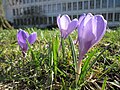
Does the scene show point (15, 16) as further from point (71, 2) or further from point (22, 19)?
point (71, 2)

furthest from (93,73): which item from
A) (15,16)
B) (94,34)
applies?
(15,16)

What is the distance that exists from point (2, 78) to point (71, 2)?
40771 mm

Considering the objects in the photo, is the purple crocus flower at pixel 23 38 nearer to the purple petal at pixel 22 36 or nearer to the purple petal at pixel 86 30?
the purple petal at pixel 22 36

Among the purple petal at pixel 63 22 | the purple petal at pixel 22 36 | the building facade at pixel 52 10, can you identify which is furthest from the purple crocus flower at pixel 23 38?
the building facade at pixel 52 10

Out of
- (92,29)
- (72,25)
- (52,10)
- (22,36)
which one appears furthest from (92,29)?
(52,10)

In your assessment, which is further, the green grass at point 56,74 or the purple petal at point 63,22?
the purple petal at point 63,22

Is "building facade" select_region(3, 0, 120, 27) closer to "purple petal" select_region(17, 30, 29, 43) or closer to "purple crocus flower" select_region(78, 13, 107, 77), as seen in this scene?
"purple petal" select_region(17, 30, 29, 43)

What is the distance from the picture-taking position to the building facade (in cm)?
3675

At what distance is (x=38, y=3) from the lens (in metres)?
44.8

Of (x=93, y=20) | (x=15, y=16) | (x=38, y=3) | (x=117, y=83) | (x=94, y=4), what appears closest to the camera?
(x=93, y=20)

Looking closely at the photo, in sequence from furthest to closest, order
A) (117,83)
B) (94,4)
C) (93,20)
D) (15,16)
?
1. (15,16)
2. (94,4)
3. (117,83)
4. (93,20)

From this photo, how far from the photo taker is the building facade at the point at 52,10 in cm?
3675

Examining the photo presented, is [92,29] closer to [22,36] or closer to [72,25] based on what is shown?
[72,25]

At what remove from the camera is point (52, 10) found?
1695 inches
